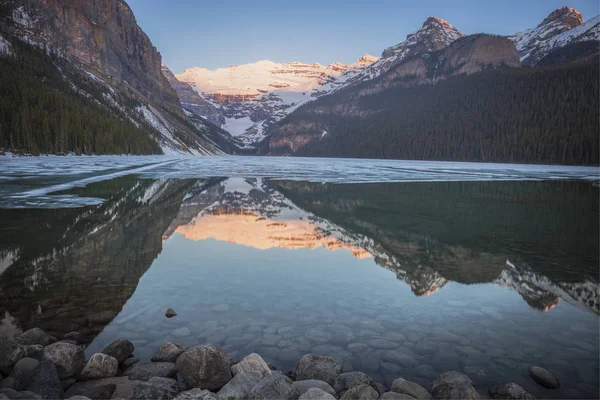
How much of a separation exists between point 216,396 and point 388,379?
212 centimetres

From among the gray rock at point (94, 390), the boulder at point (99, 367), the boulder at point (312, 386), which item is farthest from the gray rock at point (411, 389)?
the boulder at point (99, 367)

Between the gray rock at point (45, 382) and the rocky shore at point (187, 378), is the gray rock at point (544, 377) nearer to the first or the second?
the rocky shore at point (187, 378)

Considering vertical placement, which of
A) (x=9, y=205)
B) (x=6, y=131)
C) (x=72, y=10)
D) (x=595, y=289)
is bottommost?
(x=595, y=289)

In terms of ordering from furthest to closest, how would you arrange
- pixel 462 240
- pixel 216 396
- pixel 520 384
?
pixel 462 240 → pixel 520 384 → pixel 216 396

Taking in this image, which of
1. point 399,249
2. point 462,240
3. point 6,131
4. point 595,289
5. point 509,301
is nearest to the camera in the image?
point 509,301

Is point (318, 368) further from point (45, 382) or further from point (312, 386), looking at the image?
point (45, 382)

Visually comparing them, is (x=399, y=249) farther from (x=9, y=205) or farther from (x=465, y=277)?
(x=9, y=205)

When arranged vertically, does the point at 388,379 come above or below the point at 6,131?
below

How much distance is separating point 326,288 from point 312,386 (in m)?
3.74

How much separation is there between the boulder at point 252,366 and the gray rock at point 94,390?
4.49ft

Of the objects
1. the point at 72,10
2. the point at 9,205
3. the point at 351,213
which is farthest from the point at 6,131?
the point at 72,10

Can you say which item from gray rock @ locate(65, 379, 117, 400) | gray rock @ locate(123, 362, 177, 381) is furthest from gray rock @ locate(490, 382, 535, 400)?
gray rock @ locate(65, 379, 117, 400)

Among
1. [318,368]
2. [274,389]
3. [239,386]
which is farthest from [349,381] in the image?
[239,386]

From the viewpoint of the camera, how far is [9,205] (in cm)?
1672
